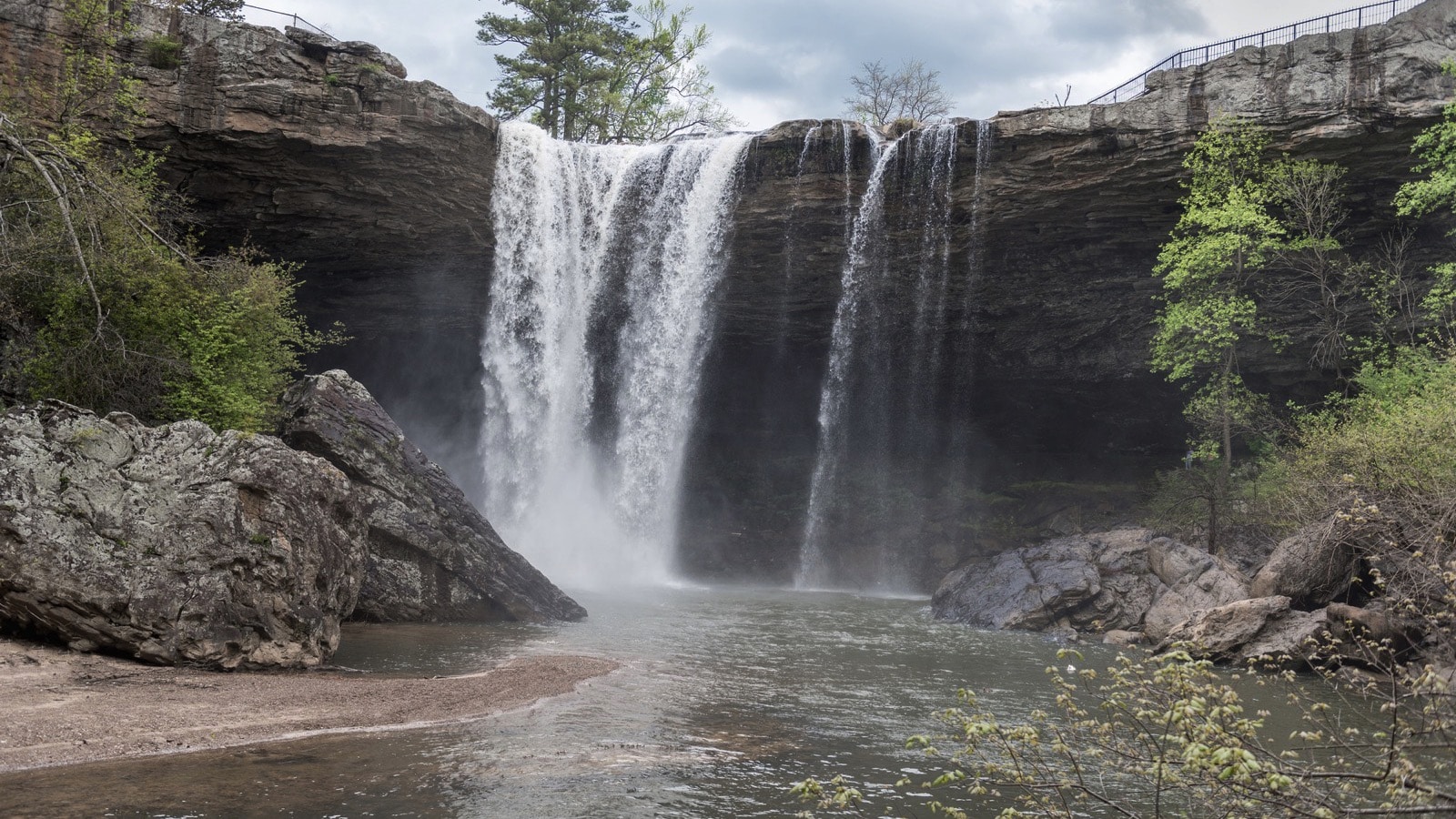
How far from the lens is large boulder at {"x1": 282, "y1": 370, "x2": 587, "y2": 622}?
15328mm

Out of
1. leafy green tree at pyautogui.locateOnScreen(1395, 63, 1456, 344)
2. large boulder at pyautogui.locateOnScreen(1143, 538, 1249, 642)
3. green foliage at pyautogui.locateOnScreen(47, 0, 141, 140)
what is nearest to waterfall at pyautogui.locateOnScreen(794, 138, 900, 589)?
large boulder at pyautogui.locateOnScreen(1143, 538, 1249, 642)

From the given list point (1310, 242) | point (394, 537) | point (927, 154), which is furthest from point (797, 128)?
point (394, 537)

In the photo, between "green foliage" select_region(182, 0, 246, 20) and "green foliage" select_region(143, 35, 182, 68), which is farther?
"green foliage" select_region(182, 0, 246, 20)

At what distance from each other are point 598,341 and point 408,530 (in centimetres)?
1182

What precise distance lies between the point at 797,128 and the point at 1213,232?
9600mm

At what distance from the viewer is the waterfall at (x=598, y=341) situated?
2509cm

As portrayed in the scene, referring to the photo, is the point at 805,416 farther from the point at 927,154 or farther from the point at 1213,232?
the point at 1213,232

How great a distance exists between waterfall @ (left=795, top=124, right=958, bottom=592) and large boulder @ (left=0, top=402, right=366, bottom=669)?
15902 millimetres

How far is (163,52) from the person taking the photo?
20.1 metres

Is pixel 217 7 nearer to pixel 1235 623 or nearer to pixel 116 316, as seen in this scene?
pixel 116 316

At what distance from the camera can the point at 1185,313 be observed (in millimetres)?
22297

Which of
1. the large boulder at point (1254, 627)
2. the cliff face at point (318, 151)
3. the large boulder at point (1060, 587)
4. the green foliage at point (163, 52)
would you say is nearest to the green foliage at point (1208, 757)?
the large boulder at point (1254, 627)

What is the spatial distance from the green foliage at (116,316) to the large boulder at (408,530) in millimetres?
916

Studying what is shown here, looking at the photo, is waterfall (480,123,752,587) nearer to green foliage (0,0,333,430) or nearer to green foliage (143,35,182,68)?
green foliage (143,35,182,68)
